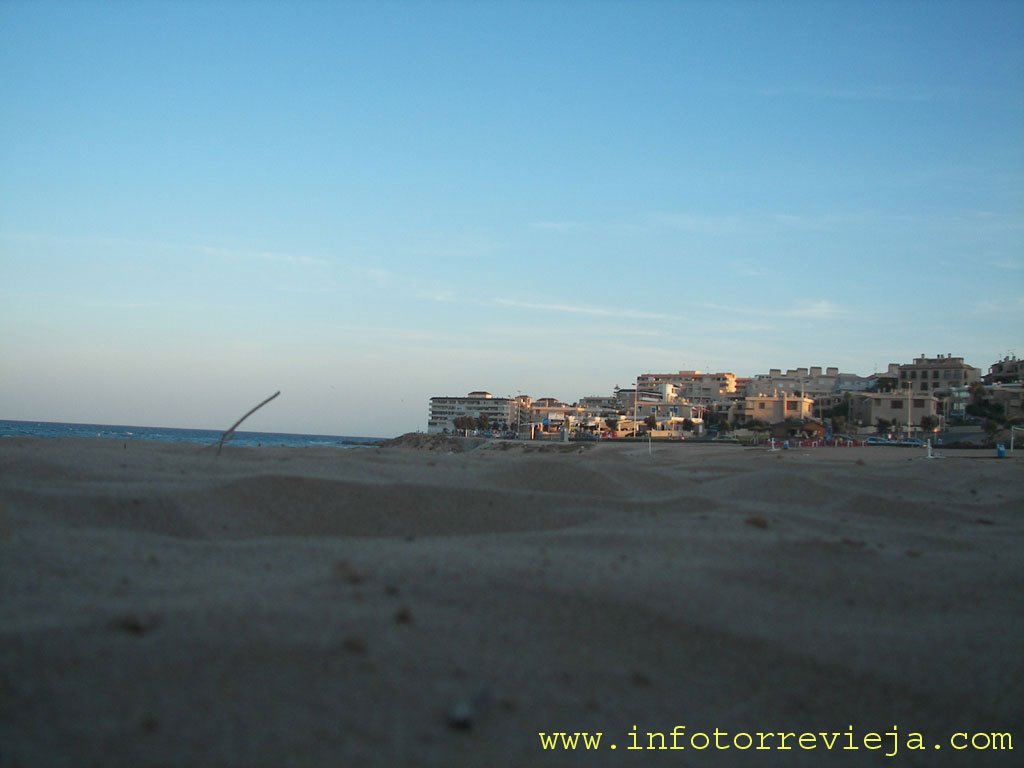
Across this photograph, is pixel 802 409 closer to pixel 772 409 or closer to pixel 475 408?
pixel 772 409

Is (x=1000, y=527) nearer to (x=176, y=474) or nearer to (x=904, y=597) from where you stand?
(x=904, y=597)

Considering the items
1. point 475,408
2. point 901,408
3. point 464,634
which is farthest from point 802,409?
point 464,634

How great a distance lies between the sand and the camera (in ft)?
6.47

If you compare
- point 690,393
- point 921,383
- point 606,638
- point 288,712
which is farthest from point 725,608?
point 690,393

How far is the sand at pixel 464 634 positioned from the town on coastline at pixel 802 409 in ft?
130

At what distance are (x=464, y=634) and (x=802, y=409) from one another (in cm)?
6611

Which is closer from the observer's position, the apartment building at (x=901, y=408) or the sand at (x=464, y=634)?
the sand at (x=464, y=634)

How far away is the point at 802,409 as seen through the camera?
214ft

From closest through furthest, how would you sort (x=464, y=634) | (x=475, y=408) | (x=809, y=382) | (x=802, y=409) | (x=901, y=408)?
(x=464, y=634)
(x=901, y=408)
(x=802, y=409)
(x=809, y=382)
(x=475, y=408)

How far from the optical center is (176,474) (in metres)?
6.24

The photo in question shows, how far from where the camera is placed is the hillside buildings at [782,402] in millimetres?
57094

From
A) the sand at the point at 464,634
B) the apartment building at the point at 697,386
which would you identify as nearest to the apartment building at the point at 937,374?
the apartment building at the point at 697,386

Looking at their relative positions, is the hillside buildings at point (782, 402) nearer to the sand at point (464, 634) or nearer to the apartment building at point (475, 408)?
the apartment building at point (475, 408)

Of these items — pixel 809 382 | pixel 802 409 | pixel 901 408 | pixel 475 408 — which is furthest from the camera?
pixel 475 408
